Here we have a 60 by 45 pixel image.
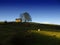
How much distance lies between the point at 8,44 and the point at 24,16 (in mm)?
102379

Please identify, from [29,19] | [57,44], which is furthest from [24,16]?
[57,44]

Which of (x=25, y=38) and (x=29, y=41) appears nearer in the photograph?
(x=29, y=41)

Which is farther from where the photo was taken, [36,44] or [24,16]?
[24,16]

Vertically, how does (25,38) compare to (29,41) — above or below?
above

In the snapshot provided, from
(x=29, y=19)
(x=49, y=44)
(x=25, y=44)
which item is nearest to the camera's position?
(x=25, y=44)

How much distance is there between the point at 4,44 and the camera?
18.9 meters

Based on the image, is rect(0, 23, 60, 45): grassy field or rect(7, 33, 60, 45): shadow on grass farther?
rect(0, 23, 60, 45): grassy field

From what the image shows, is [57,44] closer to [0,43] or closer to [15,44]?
[15,44]

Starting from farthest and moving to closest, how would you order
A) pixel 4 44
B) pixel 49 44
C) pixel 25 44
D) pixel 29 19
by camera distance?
pixel 29 19 → pixel 49 44 → pixel 25 44 → pixel 4 44

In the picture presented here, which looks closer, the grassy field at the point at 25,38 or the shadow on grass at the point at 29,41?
the shadow on grass at the point at 29,41

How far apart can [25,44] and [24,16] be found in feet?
333

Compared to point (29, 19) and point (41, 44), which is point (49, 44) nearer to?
point (41, 44)

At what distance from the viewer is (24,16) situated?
399ft


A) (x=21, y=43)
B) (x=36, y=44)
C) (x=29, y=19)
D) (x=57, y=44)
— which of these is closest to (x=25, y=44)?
(x=21, y=43)
